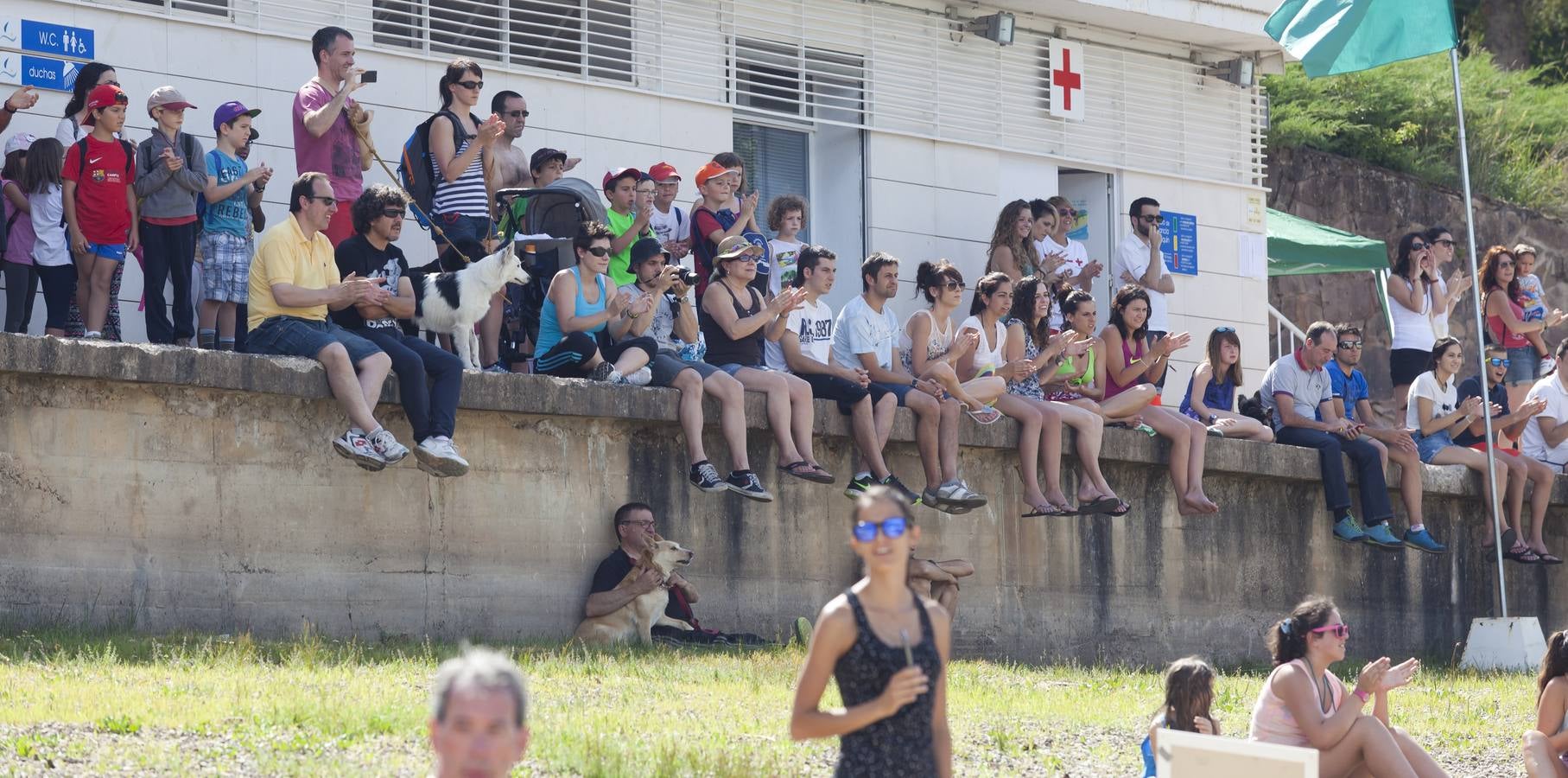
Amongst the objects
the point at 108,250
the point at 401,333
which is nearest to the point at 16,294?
the point at 108,250

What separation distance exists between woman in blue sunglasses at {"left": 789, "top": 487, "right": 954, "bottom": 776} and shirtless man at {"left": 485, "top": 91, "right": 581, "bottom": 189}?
27.3ft

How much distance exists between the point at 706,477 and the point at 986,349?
281cm

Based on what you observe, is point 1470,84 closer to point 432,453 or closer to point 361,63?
point 361,63

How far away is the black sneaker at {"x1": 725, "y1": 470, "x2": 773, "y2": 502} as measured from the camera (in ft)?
43.8

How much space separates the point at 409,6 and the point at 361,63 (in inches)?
28.4

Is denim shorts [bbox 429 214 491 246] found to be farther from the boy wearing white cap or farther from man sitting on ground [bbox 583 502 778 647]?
man sitting on ground [bbox 583 502 778 647]

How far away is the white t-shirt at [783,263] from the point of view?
15.5m

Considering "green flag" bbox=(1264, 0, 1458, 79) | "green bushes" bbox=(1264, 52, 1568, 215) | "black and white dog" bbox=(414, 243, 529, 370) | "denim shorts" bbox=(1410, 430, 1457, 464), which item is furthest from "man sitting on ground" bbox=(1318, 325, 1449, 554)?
"green bushes" bbox=(1264, 52, 1568, 215)

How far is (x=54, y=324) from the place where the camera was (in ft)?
41.8

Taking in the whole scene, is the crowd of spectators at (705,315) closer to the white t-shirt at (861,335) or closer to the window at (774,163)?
the white t-shirt at (861,335)

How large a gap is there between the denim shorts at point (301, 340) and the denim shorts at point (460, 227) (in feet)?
6.56

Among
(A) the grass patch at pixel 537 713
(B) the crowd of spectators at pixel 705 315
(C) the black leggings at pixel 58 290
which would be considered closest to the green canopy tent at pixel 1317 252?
(B) the crowd of spectators at pixel 705 315

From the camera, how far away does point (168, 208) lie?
499 inches

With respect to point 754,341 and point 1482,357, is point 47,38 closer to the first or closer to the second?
point 754,341
